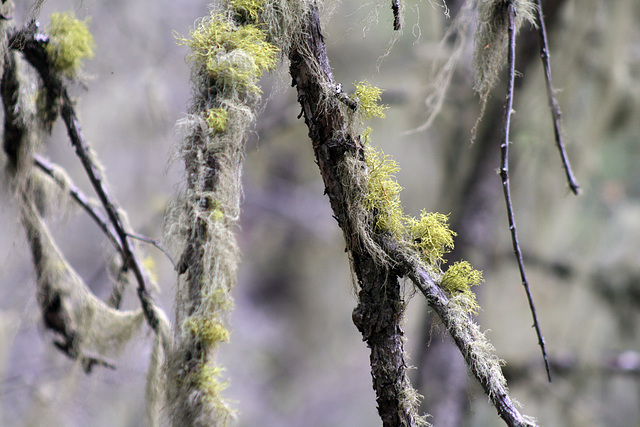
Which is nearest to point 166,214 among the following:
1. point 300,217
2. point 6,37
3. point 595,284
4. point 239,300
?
point 6,37

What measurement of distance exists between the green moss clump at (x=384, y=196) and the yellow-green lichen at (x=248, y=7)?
0.14m

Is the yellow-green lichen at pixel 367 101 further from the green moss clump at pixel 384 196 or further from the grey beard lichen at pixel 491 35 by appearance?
the grey beard lichen at pixel 491 35

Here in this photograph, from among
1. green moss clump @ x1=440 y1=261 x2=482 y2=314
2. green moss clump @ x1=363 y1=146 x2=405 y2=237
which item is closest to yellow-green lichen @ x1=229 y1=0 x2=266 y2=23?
green moss clump @ x1=363 y1=146 x2=405 y2=237

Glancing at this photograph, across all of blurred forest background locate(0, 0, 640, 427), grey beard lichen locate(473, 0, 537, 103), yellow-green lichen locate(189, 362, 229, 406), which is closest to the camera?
yellow-green lichen locate(189, 362, 229, 406)

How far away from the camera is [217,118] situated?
1.13ft

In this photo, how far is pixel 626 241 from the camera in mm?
1603

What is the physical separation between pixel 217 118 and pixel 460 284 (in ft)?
0.71

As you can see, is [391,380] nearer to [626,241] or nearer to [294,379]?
[626,241]

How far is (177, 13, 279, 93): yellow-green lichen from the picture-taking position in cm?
35

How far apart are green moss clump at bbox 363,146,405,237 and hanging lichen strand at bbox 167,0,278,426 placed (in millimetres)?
104

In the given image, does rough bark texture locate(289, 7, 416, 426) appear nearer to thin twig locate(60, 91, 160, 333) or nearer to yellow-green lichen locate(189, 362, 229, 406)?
yellow-green lichen locate(189, 362, 229, 406)

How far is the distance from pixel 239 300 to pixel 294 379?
0.50 metres

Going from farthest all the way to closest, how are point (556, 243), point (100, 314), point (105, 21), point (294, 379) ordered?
1. point (294, 379)
2. point (556, 243)
3. point (105, 21)
4. point (100, 314)

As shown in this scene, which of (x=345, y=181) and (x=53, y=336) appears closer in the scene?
(x=345, y=181)
